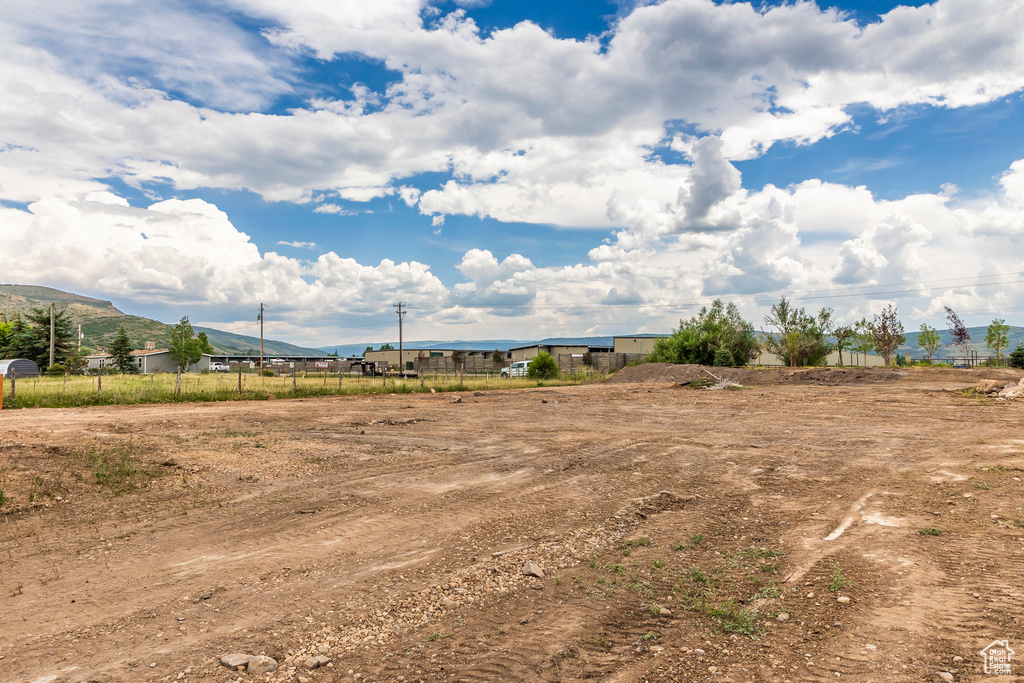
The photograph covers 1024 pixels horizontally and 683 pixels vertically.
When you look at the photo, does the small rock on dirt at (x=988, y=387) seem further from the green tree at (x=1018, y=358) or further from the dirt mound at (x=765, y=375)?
the green tree at (x=1018, y=358)

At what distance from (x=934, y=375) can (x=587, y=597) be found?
145 feet

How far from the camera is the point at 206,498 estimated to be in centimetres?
938

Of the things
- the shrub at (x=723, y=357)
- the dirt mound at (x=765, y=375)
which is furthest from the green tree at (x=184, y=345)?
the shrub at (x=723, y=357)

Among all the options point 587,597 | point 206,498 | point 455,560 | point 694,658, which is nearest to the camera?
point 694,658

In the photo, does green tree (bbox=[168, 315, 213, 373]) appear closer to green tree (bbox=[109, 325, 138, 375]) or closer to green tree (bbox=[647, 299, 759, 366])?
green tree (bbox=[109, 325, 138, 375])

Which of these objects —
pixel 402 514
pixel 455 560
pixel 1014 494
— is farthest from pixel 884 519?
pixel 402 514

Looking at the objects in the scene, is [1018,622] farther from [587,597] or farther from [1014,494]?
[1014,494]

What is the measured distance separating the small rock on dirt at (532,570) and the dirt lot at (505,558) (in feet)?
0.36

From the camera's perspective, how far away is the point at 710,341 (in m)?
54.4

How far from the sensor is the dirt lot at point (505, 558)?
15.1 feet

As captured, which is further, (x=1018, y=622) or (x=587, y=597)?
(x=587, y=597)

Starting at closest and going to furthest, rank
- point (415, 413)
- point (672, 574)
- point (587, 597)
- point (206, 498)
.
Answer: point (587, 597) → point (672, 574) → point (206, 498) → point (415, 413)

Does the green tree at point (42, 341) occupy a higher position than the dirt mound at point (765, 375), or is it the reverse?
the green tree at point (42, 341)
